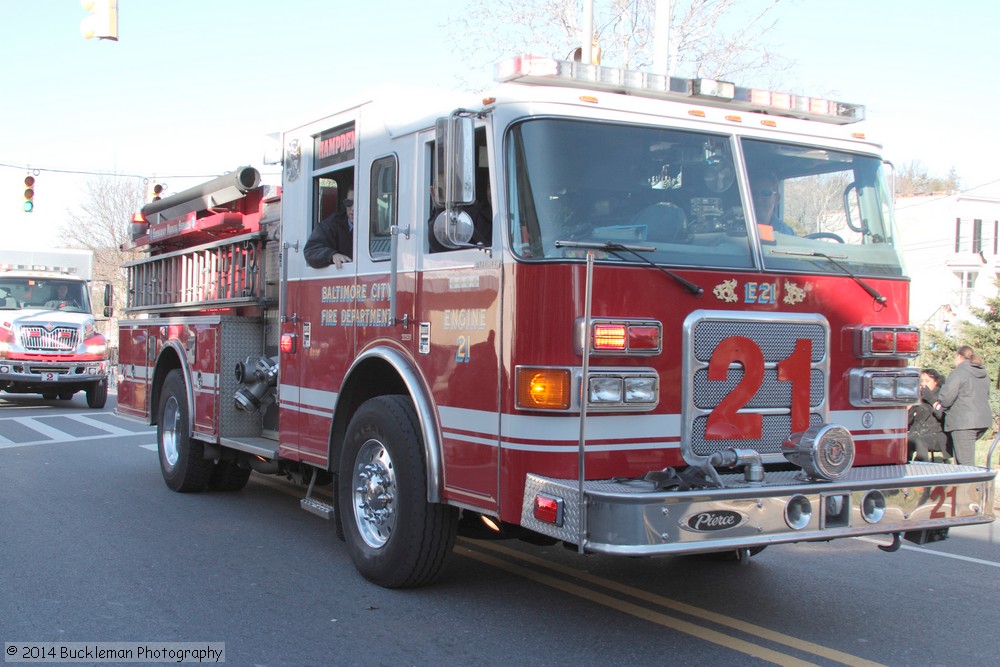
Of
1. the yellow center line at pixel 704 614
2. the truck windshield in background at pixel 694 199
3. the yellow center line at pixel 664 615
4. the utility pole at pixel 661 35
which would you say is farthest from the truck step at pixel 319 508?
the utility pole at pixel 661 35

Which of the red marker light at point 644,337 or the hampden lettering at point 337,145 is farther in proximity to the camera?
the hampden lettering at point 337,145

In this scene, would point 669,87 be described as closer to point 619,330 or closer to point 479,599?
point 619,330

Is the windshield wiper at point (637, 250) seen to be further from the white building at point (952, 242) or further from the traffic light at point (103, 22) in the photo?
the white building at point (952, 242)

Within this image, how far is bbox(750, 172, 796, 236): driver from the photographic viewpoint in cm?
532

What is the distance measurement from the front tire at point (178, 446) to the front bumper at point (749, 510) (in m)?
4.95

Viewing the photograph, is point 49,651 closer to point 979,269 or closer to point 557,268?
point 557,268

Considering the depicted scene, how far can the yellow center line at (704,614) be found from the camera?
4781mm

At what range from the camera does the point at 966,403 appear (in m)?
10.2

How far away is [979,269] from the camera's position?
143 ft

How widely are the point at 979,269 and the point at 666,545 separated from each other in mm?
44470

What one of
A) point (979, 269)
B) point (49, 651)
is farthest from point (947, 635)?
point (979, 269)

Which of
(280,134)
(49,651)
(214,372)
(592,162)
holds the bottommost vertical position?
(49,651)

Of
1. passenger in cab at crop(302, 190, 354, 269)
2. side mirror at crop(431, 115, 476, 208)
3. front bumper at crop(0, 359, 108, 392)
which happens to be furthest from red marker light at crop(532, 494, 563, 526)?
front bumper at crop(0, 359, 108, 392)

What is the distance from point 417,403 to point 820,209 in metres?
2.53
